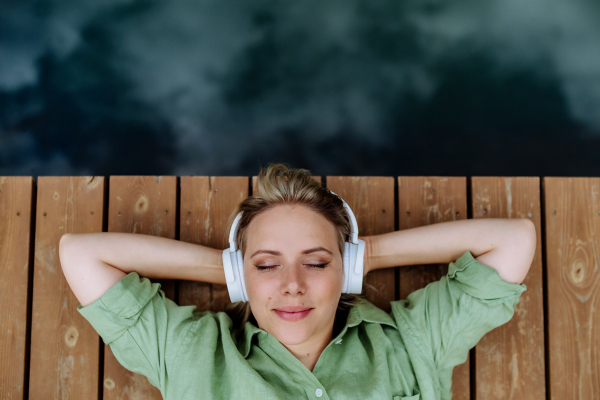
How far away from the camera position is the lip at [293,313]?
1.37m

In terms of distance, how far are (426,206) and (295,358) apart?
0.96 metres

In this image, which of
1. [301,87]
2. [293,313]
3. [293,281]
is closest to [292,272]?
[293,281]

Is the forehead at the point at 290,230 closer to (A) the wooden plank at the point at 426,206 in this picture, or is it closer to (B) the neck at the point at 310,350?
(B) the neck at the point at 310,350

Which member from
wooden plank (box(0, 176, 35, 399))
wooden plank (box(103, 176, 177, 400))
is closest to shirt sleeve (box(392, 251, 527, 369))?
wooden plank (box(103, 176, 177, 400))

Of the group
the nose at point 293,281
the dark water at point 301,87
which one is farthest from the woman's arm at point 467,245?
the dark water at point 301,87

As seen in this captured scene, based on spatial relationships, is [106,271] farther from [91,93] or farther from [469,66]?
[469,66]

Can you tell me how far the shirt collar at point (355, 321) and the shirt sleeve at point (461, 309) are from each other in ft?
0.31

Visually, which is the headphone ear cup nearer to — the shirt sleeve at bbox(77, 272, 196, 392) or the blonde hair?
the blonde hair

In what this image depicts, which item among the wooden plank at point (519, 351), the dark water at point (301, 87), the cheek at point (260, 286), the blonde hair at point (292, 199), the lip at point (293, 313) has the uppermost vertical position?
the dark water at point (301, 87)

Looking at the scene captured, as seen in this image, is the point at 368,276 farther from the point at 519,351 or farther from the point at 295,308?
the point at 519,351

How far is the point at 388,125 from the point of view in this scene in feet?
9.52

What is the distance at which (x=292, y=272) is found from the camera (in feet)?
4.48

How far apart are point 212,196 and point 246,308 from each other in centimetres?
57

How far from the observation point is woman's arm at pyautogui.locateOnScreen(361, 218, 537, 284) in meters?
1.52
